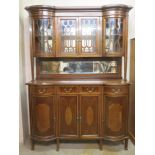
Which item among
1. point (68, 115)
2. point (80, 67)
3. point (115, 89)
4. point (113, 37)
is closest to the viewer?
point (115, 89)

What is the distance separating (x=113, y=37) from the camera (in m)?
2.97

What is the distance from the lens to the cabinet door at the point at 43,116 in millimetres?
2820

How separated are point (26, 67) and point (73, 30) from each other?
101 centimetres

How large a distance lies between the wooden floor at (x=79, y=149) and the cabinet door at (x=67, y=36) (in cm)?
140

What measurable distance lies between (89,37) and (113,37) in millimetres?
363

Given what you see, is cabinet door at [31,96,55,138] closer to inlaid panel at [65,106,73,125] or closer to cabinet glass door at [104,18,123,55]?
inlaid panel at [65,106,73,125]

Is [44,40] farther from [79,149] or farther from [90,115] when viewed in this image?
[79,149]

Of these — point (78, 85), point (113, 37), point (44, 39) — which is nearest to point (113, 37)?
point (113, 37)

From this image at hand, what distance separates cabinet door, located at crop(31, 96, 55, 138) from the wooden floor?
9.0 inches

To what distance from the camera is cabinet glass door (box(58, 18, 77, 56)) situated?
9.80 ft

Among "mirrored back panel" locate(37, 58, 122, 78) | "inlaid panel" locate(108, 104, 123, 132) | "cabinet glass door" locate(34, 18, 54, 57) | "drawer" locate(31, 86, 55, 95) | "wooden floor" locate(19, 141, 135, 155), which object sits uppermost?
"cabinet glass door" locate(34, 18, 54, 57)

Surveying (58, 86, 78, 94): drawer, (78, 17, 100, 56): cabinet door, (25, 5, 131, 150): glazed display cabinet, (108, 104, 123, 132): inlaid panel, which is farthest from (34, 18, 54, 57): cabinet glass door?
(108, 104, 123, 132): inlaid panel

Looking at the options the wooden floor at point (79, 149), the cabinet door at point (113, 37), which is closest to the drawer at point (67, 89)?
the cabinet door at point (113, 37)
